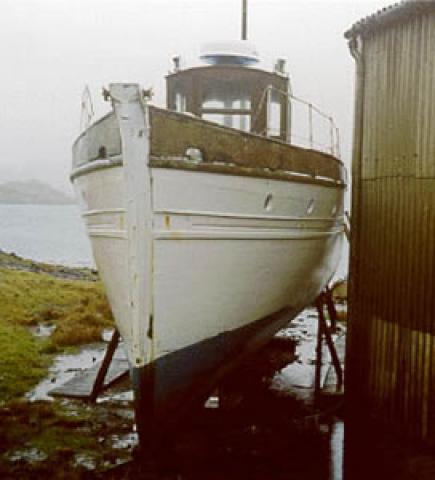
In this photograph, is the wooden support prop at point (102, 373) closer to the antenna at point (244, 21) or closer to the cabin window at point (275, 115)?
the cabin window at point (275, 115)

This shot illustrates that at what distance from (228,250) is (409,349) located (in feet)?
7.67

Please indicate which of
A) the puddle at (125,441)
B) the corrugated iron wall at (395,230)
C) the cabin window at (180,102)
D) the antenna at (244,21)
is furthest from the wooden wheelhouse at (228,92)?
the puddle at (125,441)

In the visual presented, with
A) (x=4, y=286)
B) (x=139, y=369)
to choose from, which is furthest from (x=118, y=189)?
(x=4, y=286)

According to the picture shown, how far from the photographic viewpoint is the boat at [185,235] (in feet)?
19.1

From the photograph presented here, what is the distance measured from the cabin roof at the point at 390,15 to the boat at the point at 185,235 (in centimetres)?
159

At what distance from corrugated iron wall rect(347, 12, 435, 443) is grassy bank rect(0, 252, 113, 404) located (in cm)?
527

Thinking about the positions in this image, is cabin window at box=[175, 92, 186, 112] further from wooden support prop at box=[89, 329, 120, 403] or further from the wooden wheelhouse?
wooden support prop at box=[89, 329, 120, 403]

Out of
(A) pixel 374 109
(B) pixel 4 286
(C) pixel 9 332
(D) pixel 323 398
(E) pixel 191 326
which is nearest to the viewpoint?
(E) pixel 191 326

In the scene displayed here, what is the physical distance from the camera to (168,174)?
5.86 metres

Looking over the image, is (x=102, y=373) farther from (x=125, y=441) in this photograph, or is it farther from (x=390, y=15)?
(x=390, y=15)

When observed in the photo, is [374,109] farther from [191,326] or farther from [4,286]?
[4,286]

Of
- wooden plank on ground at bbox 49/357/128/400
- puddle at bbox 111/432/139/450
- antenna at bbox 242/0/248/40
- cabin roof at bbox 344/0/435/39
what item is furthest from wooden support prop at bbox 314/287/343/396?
antenna at bbox 242/0/248/40

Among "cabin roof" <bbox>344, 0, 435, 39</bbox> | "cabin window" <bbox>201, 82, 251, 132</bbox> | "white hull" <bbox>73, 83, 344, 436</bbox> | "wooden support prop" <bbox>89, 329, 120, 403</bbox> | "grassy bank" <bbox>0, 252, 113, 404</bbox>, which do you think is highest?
"cabin roof" <bbox>344, 0, 435, 39</bbox>

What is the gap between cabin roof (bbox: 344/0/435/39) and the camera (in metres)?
6.59
